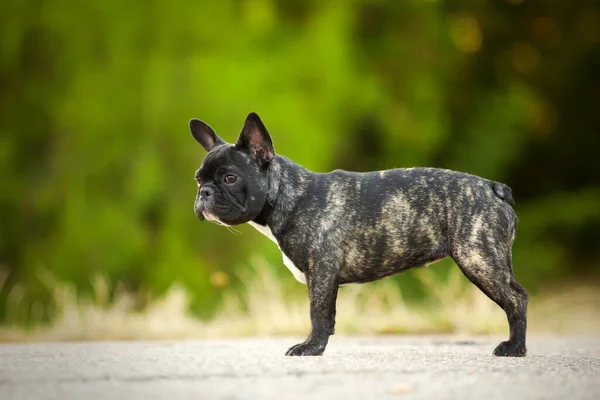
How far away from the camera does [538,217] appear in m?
17.4

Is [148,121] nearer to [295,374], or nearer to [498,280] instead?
[498,280]

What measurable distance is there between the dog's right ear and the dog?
37 cm

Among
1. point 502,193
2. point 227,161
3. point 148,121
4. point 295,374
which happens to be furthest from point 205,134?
point 148,121

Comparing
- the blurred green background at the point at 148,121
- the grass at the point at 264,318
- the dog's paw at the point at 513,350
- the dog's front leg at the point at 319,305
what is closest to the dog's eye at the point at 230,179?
the dog's front leg at the point at 319,305

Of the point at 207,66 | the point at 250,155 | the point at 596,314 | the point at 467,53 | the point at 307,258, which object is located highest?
the point at 467,53

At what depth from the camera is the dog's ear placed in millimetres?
5379

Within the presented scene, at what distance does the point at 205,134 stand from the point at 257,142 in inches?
25.9

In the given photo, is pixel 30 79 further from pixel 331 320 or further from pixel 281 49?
pixel 331 320

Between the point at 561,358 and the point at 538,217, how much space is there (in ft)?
41.0

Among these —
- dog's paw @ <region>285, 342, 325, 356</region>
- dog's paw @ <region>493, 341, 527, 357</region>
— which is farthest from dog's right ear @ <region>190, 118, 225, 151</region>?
dog's paw @ <region>493, 341, 527, 357</region>

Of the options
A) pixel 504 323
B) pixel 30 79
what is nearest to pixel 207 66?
pixel 30 79

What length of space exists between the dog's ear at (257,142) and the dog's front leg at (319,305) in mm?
814

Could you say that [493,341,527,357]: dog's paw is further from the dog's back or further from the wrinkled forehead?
the wrinkled forehead

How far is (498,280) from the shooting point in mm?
5168
